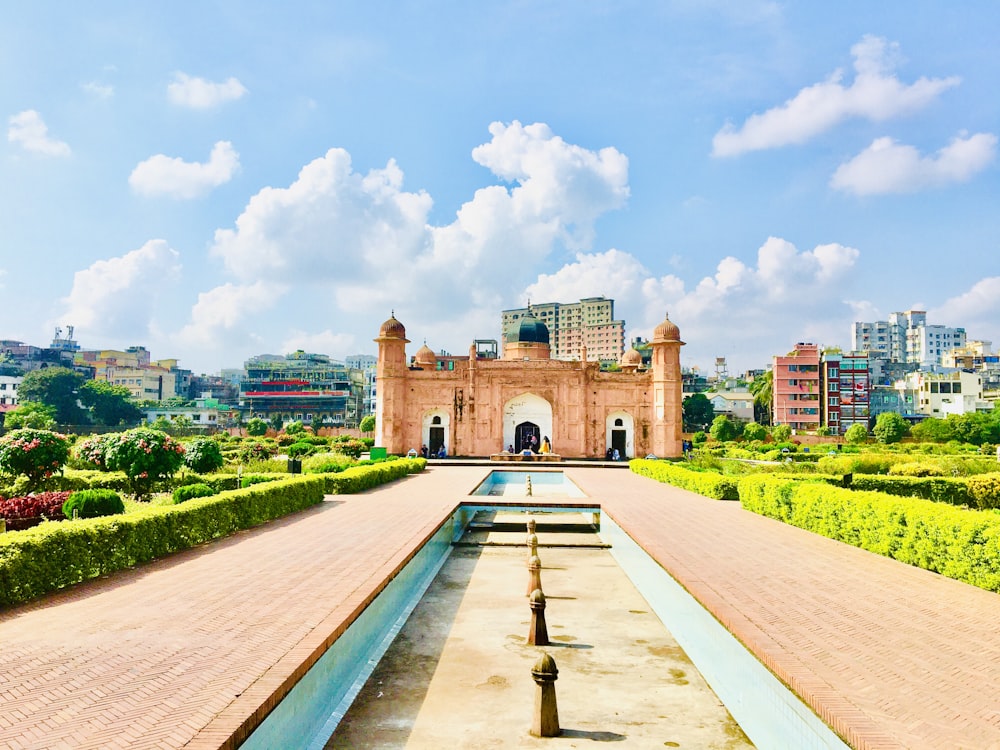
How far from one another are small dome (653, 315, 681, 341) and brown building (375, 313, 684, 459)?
17cm

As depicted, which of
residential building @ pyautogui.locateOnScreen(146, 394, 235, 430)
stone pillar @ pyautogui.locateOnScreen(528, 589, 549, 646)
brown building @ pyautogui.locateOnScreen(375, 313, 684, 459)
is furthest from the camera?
residential building @ pyautogui.locateOnScreen(146, 394, 235, 430)

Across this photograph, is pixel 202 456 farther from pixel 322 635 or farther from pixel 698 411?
pixel 698 411

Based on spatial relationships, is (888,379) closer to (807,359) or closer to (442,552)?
(807,359)

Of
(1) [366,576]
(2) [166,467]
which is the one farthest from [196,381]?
(1) [366,576]

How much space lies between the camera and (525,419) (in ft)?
112

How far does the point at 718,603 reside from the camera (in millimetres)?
6617

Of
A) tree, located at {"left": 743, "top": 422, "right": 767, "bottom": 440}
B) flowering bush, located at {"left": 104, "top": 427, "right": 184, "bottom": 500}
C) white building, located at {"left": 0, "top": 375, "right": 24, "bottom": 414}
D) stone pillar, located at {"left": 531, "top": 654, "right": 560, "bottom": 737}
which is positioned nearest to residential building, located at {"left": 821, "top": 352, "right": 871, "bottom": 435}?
tree, located at {"left": 743, "top": 422, "right": 767, "bottom": 440}

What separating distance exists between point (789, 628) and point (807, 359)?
207 ft

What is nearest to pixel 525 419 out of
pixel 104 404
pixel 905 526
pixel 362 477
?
pixel 362 477

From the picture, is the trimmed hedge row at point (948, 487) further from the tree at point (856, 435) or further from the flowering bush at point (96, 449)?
the tree at point (856, 435)

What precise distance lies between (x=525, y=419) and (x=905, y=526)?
1001 inches

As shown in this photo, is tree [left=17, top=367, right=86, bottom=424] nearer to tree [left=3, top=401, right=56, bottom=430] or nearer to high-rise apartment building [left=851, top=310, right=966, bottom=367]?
tree [left=3, top=401, right=56, bottom=430]

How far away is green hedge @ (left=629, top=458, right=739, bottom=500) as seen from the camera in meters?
16.3

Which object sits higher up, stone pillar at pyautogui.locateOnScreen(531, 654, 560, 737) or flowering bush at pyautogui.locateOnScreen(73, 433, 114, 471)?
flowering bush at pyautogui.locateOnScreen(73, 433, 114, 471)
